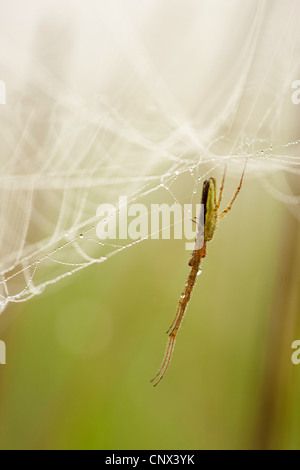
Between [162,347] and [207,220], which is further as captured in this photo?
[162,347]

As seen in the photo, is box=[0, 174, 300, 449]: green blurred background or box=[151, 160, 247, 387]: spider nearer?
box=[151, 160, 247, 387]: spider

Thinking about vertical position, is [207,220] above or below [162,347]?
above

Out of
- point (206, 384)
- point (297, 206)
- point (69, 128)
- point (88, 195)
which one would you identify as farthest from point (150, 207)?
point (206, 384)

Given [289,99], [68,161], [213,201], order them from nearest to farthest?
[213,201]
[289,99]
[68,161]

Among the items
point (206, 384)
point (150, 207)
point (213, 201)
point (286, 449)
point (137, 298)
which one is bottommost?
point (286, 449)

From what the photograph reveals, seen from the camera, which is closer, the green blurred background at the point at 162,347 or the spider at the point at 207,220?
the spider at the point at 207,220

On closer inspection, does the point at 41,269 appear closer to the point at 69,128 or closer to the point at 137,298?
the point at 137,298

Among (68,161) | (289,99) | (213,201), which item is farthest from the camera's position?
(68,161)

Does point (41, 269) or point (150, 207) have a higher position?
point (150, 207)
